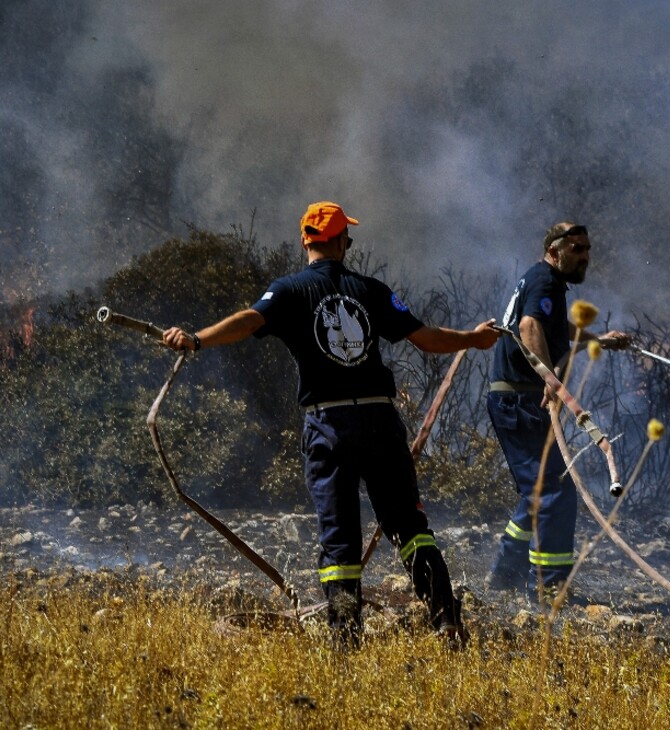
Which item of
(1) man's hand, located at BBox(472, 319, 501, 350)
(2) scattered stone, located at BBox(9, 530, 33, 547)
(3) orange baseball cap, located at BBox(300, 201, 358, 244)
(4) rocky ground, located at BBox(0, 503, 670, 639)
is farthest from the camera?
(2) scattered stone, located at BBox(9, 530, 33, 547)

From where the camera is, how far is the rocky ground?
574 cm

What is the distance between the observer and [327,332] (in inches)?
161

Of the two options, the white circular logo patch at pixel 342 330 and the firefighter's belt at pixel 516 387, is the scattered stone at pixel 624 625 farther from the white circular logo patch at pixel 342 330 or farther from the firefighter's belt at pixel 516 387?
the white circular logo patch at pixel 342 330

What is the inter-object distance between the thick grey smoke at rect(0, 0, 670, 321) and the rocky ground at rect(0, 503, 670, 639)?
15.6 feet

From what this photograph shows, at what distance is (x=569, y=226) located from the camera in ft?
18.9

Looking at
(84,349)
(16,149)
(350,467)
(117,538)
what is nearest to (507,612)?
(350,467)

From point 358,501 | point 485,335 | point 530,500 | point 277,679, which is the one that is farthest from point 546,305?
point 277,679

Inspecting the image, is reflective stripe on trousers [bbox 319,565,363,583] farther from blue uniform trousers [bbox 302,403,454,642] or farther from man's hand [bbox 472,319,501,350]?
man's hand [bbox 472,319,501,350]

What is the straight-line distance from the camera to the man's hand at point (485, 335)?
4422mm

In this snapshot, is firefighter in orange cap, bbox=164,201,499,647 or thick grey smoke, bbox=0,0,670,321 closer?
firefighter in orange cap, bbox=164,201,499,647

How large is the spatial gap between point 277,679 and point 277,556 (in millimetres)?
3708

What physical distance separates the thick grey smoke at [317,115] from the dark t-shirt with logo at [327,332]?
25.7 ft

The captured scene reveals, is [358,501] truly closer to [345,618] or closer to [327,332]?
[345,618]

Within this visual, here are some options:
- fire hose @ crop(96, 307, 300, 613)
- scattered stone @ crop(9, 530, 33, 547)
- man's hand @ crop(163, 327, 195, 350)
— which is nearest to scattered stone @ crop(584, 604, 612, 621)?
fire hose @ crop(96, 307, 300, 613)
